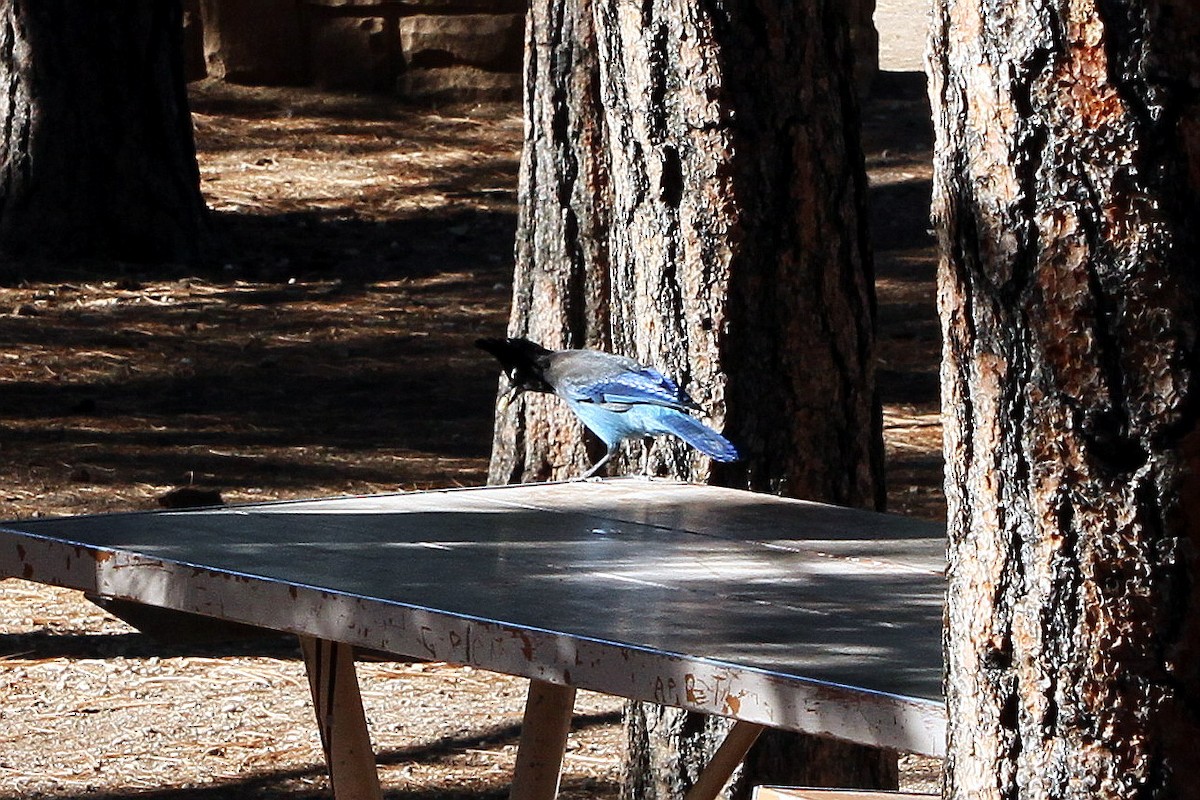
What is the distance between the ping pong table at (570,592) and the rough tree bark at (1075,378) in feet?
0.61

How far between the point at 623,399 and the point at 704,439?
0.65ft

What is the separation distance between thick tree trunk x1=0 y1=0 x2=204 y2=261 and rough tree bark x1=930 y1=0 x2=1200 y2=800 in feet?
31.9

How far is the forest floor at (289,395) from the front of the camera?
5.76 metres

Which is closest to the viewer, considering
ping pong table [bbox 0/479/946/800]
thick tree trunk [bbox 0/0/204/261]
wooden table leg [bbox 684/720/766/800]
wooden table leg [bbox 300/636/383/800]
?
ping pong table [bbox 0/479/946/800]

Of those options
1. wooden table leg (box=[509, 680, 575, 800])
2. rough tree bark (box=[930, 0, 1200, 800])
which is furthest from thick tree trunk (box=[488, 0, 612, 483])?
rough tree bark (box=[930, 0, 1200, 800])

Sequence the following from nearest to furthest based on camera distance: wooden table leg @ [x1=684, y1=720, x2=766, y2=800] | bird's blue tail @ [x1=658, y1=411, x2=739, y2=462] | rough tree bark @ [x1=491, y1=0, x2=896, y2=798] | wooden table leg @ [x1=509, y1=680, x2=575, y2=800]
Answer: wooden table leg @ [x1=684, y1=720, x2=766, y2=800] → wooden table leg @ [x1=509, y1=680, x2=575, y2=800] → bird's blue tail @ [x1=658, y1=411, x2=739, y2=462] → rough tree bark @ [x1=491, y1=0, x2=896, y2=798]

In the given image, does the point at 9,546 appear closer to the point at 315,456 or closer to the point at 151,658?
the point at 151,658

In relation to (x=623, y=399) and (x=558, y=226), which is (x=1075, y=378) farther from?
(x=558, y=226)

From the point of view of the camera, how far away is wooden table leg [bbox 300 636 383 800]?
11.3 ft

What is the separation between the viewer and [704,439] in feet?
13.7

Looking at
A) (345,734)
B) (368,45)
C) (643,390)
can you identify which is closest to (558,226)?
(643,390)

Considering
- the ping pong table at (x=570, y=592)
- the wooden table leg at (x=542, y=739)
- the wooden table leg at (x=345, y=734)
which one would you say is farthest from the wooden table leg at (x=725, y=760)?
the wooden table leg at (x=345, y=734)

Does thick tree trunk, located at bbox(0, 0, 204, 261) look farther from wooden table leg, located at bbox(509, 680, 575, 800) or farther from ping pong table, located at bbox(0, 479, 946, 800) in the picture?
wooden table leg, located at bbox(509, 680, 575, 800)

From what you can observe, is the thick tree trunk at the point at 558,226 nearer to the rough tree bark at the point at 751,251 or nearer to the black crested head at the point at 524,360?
the black crested head at the point at 524,360
